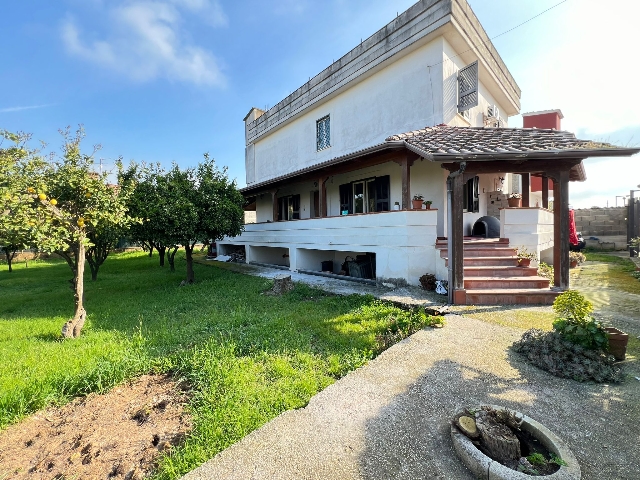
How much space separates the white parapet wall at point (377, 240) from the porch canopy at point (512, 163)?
1.60 m

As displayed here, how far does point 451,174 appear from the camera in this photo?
6293 millimetres

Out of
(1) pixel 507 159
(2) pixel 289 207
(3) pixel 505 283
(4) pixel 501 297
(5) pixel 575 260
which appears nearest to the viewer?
(1) pixel 507 159

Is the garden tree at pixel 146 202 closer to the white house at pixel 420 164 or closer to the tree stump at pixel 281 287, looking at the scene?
the tree stump at pixel 281 287

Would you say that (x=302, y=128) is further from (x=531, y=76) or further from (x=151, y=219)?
(x=531, y=76)

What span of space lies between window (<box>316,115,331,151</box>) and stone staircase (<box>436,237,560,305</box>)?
8.69 metres

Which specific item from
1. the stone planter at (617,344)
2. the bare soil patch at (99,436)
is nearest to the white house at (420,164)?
the stone planter at (617,344)

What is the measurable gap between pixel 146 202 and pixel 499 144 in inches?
405

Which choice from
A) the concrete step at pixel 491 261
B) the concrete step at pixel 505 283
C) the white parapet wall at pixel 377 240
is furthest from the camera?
the white parapet wall at pixel 377 240

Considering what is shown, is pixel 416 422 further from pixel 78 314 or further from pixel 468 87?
pixel 468 87

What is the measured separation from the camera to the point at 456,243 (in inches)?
243

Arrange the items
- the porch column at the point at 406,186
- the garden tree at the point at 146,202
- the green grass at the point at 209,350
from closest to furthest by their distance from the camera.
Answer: the green grass at the point at 209,350
the porch column at the point at 406,186
the garden tree at the point at 146,202

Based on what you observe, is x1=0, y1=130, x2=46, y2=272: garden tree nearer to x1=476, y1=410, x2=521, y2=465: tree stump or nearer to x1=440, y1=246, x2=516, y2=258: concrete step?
x1=476, y1=410, x2=521, y2=465: tree stump

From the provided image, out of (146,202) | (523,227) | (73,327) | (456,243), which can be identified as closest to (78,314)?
(73,327)

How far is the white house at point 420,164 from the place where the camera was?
629 centimetres
